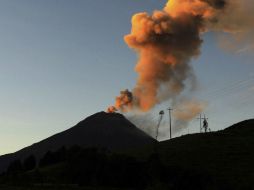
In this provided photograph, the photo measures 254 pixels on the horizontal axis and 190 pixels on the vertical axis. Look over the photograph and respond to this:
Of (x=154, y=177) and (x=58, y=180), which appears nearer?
(x=154, y=177)

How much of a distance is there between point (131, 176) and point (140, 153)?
39445 mm

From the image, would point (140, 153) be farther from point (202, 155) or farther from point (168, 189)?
point (168, 189)

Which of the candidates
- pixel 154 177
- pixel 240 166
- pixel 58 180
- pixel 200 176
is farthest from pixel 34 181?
pixel 240 166

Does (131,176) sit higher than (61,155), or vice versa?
(61,155)

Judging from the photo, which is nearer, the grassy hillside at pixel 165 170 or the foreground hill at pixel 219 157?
the grassy hillside at pixel 165 170

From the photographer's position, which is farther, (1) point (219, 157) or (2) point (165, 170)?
(1) point (219, 157)

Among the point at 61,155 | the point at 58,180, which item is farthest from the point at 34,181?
the point at 61,155

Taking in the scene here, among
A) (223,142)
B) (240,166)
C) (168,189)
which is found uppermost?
(223,142)

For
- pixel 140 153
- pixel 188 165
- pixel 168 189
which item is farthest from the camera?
pixel 140 153

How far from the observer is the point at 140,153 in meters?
147

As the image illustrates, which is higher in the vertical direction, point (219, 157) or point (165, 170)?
point (219, 157)

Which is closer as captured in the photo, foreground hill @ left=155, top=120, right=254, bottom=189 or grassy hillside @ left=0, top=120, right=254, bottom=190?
grassy hillside @ left=0, top=120, right=254, bottom=190

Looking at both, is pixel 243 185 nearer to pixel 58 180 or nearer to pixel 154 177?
pixel 154 177

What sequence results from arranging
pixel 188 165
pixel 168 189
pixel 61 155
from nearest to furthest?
pixel 168 189 → pixel 188 165 → pixel 61 155
